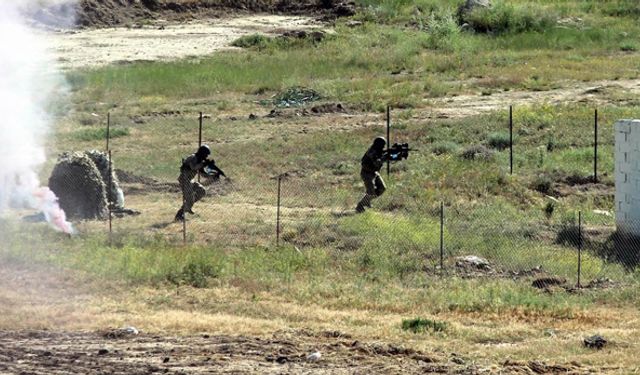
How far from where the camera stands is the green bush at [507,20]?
5903 centimetres

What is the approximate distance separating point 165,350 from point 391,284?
6367 mm

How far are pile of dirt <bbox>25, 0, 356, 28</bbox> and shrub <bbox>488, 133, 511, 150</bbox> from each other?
1018 inches

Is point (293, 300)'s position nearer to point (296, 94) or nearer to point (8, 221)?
point (8, 221)

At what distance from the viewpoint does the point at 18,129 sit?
34.0 meters

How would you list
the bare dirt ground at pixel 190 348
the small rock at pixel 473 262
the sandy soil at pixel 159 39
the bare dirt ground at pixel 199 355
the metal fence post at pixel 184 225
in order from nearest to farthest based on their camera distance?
the bare dirt ground at pixel 199 355 → the bare dirt ground at pixel 190 348 → the small rock at pixel 473 262 → the metal fence post at pixel 184 225 → the sandy soil at pixel 159 39

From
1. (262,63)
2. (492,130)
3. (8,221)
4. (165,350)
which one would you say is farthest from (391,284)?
(262,63)

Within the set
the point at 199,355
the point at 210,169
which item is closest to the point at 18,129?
the point at 210,169

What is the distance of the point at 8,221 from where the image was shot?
3031 centimetres

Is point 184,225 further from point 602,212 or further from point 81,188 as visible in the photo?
point 602,212

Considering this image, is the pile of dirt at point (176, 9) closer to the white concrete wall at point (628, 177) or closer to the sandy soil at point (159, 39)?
the sandy soil at point (159, 39)

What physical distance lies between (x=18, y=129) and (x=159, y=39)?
84.3 feet

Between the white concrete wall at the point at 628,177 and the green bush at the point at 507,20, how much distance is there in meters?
28.1

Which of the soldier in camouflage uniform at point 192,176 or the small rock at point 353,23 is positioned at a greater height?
the small rock at point 353,23

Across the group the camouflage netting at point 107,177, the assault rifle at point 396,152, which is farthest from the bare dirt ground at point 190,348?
the assault rifle at point 396,152
